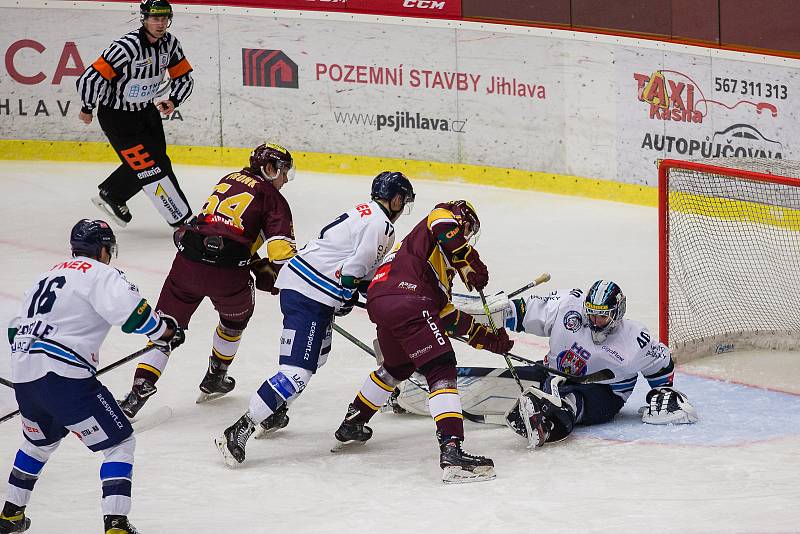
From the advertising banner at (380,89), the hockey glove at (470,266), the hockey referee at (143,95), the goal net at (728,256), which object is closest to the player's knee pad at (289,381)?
the hockey glove at (470,266)

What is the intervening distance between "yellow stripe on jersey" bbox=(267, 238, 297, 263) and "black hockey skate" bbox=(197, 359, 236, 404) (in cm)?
72

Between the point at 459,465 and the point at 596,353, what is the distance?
935mm

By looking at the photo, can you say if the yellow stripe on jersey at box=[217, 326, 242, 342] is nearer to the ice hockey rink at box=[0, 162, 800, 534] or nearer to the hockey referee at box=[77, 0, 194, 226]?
the ice hockey rink at box=[0, 162, 800, 534]

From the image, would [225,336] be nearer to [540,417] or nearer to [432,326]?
[432,326]

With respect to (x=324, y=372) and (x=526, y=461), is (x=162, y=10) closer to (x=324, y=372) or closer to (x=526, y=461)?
(x=324, y=372)

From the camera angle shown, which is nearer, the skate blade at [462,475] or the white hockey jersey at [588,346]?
the skate blade at [462,475]

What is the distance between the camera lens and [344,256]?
5234 mm

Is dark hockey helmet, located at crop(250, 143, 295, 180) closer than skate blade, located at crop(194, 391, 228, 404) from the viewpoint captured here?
Yes

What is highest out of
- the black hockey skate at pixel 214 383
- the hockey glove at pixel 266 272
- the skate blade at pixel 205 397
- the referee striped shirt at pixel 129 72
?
the referee striped shirt at pixel 129 72

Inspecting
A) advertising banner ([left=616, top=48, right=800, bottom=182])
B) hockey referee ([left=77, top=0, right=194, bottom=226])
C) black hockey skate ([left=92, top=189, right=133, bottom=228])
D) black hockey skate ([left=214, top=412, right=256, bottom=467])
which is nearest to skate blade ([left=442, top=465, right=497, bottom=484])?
black hockey skate ([left=214, top=412, right=256, bottom=467])

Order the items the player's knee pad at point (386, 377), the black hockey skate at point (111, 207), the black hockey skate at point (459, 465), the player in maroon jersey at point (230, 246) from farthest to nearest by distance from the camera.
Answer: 1. the black hockey skate at point (111, 207)
2. the player in maroon jersey at point (230, 246)
3. the player's knee pad at point (386, 377)
4. the black hockey skate at point (459, 465)

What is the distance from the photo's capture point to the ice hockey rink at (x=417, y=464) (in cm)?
443

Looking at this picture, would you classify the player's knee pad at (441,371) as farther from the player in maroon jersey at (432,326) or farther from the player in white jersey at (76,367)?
the player in white jersey at (76,367)

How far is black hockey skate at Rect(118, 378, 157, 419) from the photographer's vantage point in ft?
18.4
